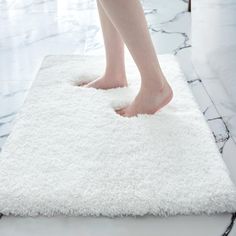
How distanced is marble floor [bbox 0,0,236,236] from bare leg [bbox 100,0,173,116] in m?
0.16

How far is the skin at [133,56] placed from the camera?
35.9 inches

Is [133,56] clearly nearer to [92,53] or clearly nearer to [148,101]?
[148,101]

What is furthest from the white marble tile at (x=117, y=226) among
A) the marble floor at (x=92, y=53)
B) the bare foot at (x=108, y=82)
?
the bare foot at (x=108, y=82)

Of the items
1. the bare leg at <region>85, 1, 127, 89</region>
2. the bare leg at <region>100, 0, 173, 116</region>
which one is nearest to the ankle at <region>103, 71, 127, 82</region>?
the bare leg at <region>85, 1, 127, 89</region>

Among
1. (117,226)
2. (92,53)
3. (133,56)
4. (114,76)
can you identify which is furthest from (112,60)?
(117,226)

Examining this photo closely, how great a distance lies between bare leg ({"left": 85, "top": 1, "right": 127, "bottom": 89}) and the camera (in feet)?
3.67

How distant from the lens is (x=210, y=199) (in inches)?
30.0

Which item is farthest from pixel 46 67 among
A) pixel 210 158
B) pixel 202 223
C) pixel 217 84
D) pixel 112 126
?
pixel 202 223

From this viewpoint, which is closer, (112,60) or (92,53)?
(112,60)

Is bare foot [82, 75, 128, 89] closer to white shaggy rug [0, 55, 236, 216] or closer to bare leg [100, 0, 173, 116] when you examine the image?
white shaggy rug [0, 55, 236, 216]

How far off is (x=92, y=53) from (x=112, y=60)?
0.34 m

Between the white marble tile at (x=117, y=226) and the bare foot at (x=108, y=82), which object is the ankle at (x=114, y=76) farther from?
the white marble tile at (x=117, y=226)

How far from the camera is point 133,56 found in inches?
38.0

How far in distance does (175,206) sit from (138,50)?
38cm
